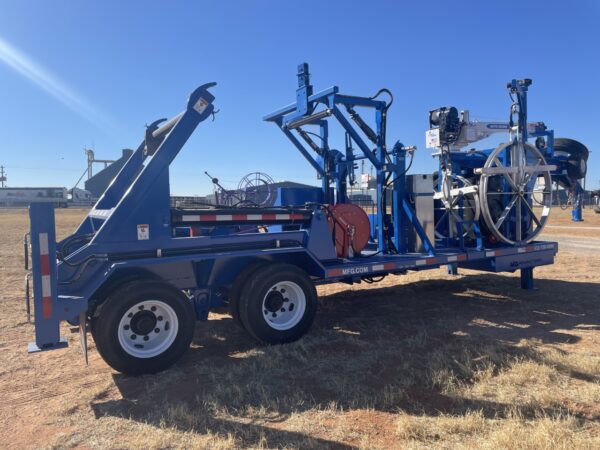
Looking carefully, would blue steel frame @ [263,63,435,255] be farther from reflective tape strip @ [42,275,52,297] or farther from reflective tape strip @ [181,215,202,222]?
reflective tape strip @ [42,275,52,297]

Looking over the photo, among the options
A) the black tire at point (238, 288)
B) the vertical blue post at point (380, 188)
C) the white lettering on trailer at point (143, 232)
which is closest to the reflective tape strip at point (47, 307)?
the white lettering on trailer at point (143, 232)

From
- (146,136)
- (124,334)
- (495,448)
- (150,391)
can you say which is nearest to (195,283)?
(124,334)

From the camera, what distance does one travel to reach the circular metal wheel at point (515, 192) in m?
7.07

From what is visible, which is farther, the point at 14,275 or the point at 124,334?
the point at 14,275

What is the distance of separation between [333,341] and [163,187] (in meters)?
2.49

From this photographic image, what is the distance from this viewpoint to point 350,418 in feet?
11.5

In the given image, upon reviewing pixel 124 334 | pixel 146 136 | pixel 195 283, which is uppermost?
pixel 146 136

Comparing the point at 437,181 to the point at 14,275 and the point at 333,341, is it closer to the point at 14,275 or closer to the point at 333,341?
the point at 333,341

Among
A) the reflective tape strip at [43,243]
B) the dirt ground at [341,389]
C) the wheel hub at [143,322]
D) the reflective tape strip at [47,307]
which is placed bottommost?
the dirt ground at [341,389]

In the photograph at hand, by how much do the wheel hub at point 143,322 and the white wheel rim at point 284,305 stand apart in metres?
1.20

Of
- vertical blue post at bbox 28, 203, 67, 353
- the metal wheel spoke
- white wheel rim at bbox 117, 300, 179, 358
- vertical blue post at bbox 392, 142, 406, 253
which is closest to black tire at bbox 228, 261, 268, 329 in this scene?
white wheel rim at bbox 117, 300, 179, 358

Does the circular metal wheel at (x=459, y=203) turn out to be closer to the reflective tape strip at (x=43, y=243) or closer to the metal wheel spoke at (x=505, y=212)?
the metal wheel spoke at (x=505, y=212)

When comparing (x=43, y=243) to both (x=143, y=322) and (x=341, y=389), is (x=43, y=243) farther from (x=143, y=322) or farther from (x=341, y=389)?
(x=341, y=389)

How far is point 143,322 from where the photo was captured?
14.7ft
